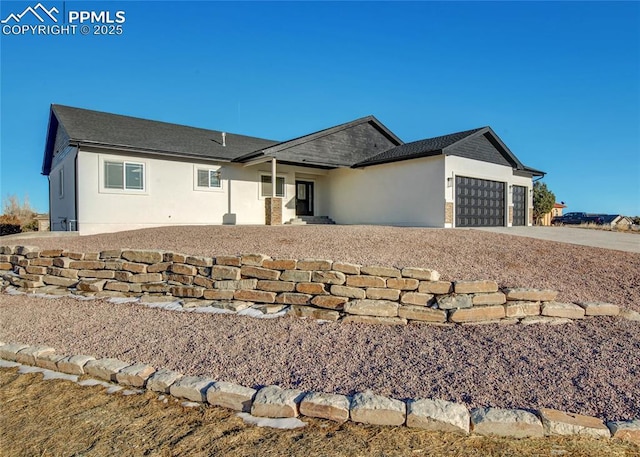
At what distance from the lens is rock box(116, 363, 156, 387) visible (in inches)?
114

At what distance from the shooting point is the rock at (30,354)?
3.42 m

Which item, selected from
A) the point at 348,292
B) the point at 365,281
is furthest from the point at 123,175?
the point at 365,281

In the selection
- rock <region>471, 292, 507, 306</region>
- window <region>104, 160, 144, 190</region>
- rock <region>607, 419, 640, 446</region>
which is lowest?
rock <region>607, 419, 640, 446</region>

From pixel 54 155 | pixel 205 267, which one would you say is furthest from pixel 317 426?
pixel 54 155

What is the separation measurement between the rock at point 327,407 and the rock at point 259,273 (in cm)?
229

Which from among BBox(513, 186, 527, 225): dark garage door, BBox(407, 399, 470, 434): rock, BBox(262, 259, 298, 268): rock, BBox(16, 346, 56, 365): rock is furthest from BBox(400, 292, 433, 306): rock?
BBox(513, 186, 527, 225): dark garage door

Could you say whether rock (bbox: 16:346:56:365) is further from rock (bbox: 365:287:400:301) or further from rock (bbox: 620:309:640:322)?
rock (bbox: 620:309:640:322)

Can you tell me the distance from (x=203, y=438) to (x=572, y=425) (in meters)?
2.35

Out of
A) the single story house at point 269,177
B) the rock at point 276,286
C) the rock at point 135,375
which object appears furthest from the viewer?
the single story house at point 269,177

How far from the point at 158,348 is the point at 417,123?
2530 cm

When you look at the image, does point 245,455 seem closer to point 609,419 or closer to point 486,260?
point 609,419

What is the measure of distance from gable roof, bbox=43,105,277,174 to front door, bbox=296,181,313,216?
3026mm

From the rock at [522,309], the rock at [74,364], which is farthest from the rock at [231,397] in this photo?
the rock at [522,309]

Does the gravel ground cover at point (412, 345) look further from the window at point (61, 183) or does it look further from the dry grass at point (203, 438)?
the window at point (61, 183)
